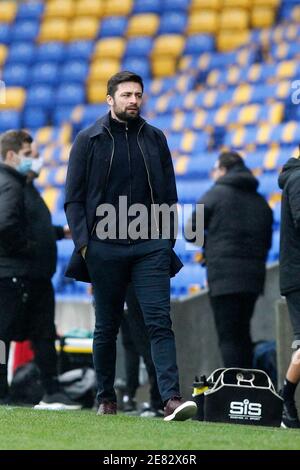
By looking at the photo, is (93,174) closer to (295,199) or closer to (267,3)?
(295,199)

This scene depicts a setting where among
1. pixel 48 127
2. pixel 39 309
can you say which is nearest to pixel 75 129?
pixel 48 127

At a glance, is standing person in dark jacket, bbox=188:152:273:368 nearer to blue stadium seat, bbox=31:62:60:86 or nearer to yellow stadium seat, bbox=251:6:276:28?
yellow stadium seat, bbox=251:6:276:28

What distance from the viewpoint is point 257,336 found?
10.4m

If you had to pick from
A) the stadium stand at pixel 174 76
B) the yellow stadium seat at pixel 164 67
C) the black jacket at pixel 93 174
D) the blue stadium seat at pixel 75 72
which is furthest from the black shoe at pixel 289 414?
the blue stadium seat at pixel 75 72

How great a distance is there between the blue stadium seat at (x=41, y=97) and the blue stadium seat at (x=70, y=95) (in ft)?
0.33

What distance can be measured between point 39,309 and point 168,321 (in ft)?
6.72

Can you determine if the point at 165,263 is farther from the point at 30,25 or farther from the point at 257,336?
the point at 30,25

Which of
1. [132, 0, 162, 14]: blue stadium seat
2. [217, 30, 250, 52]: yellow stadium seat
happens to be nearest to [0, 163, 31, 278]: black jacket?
[217, 30, 250, 52]: yellow stadium seat

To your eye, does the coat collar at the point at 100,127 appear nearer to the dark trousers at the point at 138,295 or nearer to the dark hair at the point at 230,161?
the dark trousers at the point at 138,295

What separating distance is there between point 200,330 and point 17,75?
11494mm

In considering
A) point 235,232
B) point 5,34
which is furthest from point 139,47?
point 235,232

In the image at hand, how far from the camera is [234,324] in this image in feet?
29.3

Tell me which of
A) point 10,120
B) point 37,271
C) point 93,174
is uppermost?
point 10,120

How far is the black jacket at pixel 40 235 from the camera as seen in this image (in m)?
8.58
